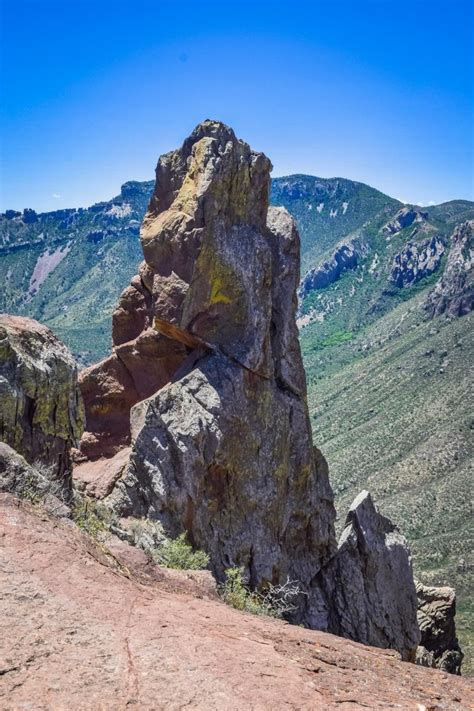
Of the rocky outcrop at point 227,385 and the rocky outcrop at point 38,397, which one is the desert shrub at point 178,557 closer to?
the rocky outcrop at point 227,385

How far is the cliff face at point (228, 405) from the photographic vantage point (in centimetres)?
2344

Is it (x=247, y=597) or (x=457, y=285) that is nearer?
(x=247, y=597)

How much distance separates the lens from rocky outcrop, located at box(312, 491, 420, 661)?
91.6 feet

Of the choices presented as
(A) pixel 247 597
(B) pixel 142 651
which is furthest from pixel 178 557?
(B) pixel 142 651

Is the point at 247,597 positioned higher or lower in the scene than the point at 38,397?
lower

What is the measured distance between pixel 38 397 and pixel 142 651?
10.6m

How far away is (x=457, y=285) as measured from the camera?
170 m

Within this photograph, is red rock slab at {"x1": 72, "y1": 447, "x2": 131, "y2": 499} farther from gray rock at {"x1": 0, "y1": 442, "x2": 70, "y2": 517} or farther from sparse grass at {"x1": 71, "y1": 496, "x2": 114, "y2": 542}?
gray rock at {"x1": 0, "y1": 442, "x2": 70, "y2": 517}

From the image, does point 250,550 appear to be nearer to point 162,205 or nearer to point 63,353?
point 63,353

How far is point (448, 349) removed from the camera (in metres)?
128

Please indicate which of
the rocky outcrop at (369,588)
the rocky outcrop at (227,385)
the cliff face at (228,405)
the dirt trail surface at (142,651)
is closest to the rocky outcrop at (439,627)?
the rocky outcrop at (369,588)

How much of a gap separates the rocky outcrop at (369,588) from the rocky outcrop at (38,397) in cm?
1469

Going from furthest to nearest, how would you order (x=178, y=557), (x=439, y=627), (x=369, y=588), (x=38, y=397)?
1. (x=439, y=627)
2. (x=369, y=588)
3. (x=178, y=557)
4. (x=38, y=397)

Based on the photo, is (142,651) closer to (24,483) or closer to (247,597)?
(24,483)
